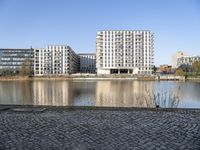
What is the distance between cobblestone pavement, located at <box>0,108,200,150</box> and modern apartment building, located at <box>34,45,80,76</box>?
560ft

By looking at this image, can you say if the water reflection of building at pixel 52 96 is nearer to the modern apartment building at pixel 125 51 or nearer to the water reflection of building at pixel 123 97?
the water reflection of building at pixel 123 97

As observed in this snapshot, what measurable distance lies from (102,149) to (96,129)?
2.50 metres

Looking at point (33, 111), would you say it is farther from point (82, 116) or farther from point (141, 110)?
point (141, 110)

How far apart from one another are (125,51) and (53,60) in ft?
161

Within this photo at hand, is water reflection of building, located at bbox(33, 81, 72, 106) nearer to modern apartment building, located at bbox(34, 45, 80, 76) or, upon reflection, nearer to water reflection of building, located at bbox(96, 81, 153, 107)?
water reflection of building, located at bbox(96, 81, 153, 107)

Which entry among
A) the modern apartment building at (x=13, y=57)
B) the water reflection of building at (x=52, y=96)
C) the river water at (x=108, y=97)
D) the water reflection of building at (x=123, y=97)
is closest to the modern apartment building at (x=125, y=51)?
the modern apartment building at (x=13, y=57)

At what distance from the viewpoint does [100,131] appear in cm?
976

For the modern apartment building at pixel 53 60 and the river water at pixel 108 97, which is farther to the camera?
the modern apartment building at pixel 53 60

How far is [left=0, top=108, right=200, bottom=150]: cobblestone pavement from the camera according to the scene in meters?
8.01

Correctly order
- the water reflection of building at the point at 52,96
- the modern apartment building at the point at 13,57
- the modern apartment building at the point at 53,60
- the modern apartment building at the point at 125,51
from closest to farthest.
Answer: the water reflection of building at the point at 52,96 < the modern apartment building at the point at 125,51 < the modern apartment building at the point at 53,60 < the modern apartment building at the point at 13,57

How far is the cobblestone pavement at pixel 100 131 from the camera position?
8.01 meters

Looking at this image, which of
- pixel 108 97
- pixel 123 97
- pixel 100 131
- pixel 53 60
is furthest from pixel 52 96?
pixel 53 60

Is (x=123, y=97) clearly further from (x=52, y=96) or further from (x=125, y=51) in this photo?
(x=125, y=51)

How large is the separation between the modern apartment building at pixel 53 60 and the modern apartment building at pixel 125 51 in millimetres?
30364
